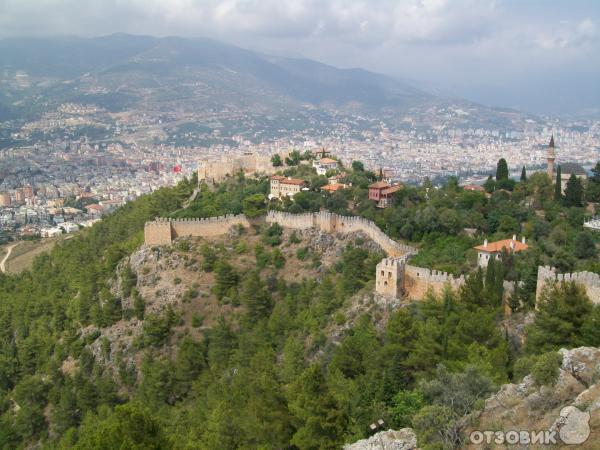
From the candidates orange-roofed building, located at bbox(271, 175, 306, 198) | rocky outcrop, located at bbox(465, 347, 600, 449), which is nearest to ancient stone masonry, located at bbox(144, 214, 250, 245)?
orange-roofed building, located at bbox(271, 175, 306, 198)

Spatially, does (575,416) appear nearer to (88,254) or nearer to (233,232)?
(233,232)

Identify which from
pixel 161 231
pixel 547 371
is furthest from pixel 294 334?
pixel 547 371

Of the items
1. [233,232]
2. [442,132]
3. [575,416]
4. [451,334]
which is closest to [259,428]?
[451,334]

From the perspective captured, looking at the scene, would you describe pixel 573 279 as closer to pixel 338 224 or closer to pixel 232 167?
pixel 338 224

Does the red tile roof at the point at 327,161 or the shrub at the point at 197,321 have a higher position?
the red tile roof at the point at 327,161

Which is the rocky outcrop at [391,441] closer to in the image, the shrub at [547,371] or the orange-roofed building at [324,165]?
the shrub at [547,371]

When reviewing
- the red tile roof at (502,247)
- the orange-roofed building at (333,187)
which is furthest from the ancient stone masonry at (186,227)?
the red tile roof at (502,247)
